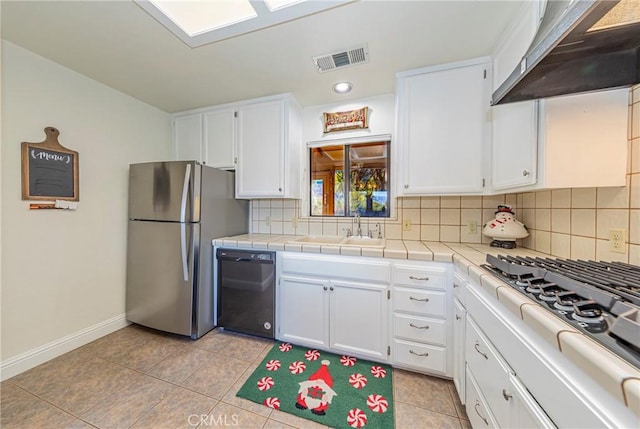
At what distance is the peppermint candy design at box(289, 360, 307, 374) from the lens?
1.60 meters

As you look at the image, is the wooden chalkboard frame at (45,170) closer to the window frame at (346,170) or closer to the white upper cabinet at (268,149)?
the white upper cabinet at (268,149)

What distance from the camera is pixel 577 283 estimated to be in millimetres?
707

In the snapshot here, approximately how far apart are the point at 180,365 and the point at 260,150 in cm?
193

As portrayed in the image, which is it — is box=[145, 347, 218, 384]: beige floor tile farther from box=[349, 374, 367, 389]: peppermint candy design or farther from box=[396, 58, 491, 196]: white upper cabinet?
box=[396, 58, 491, 196]: white upper cabinet

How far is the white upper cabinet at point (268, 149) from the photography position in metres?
2.21

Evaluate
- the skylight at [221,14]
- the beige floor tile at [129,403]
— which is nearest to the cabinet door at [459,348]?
the beige floor tile at [129,403]

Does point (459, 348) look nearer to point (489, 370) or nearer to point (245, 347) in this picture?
point (489, 370)

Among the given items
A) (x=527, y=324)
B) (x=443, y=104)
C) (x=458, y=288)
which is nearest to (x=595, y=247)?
(x=458, y=288)

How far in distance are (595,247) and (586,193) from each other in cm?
28

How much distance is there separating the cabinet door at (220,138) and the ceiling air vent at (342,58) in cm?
113

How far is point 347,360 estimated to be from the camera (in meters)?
1.72

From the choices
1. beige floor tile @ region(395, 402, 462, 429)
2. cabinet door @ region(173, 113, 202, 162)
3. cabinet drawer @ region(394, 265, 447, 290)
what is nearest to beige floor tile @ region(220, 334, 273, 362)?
beige floor tile @ region(395, 402, 462, 429)

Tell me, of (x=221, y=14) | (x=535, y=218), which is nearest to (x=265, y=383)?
(x=535, y=218)

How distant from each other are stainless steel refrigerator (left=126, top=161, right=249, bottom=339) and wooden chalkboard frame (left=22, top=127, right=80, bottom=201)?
383mm
